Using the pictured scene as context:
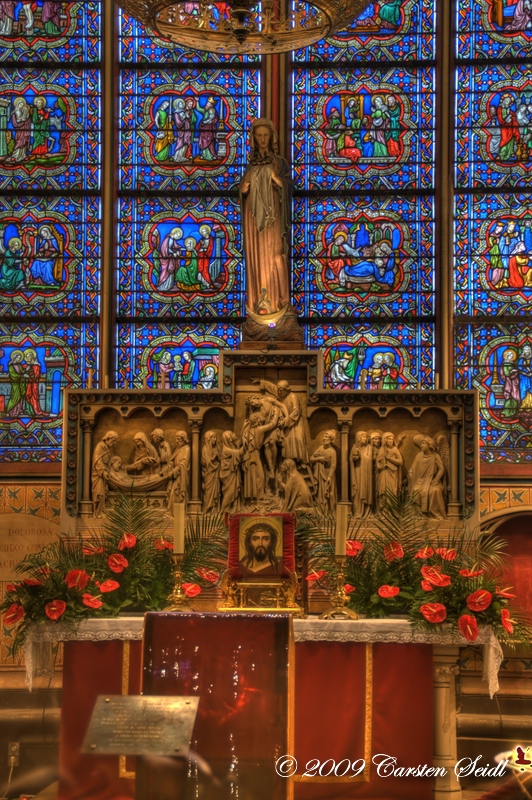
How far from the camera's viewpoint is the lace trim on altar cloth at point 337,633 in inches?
327

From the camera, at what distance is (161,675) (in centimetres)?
735

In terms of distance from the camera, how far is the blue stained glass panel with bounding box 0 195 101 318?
1398 cm

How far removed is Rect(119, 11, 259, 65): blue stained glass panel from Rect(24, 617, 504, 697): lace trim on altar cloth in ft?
25.6

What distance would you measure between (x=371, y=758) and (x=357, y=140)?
7.81 metres

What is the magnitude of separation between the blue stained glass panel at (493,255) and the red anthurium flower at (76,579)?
6375 mm

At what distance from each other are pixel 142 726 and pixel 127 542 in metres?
2.48

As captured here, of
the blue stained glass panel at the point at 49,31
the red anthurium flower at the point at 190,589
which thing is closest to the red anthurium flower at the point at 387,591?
the red anthurium flower at the point at 190,589

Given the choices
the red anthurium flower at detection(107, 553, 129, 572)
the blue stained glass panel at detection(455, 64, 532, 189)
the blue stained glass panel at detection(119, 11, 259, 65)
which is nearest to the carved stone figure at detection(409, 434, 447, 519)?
the red anthurium flower at detection(107, 553, 129, 572)

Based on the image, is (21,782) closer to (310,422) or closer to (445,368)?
(310,422)

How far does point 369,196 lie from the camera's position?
14.1 metres

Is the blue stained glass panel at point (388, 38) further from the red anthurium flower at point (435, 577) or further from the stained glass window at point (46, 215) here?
the red anthurium flower at point (435, 577)

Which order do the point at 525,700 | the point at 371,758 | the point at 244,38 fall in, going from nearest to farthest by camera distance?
1. the point at 244,38
2. the point at 371,758
3. the point at 525,700

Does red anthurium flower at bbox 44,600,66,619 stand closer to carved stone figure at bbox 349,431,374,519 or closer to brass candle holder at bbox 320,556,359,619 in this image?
brass candle holder at bbox 320,556,359,619

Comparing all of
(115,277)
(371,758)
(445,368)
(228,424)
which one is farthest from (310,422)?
(371,758)
